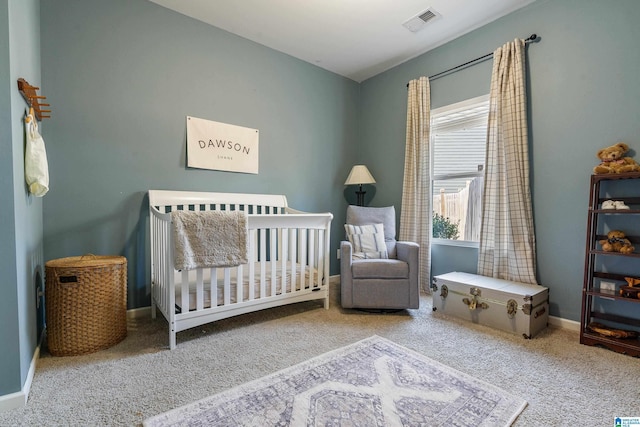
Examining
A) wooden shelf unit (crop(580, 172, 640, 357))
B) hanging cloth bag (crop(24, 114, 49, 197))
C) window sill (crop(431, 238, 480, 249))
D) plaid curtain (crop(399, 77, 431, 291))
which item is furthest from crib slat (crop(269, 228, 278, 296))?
wooden shelf unit (crop(580, 172, 640, 357))

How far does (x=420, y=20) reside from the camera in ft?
8.30

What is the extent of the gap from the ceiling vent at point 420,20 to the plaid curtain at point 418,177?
0.53 meters

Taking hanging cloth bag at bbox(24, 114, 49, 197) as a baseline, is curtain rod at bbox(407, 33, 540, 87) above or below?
above

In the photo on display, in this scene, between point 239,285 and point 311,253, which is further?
point 311,253

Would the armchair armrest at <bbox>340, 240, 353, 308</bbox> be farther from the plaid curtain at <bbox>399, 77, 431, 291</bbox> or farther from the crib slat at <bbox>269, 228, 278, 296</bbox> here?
the plaid curtain at <bbox>399, 77, 431, 291</bbox>

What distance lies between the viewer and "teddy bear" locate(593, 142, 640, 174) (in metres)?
1.81

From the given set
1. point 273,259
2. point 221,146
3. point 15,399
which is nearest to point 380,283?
point 273,259

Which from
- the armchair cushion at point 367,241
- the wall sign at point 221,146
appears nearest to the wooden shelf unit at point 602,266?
the armchair cushion at point 367,241

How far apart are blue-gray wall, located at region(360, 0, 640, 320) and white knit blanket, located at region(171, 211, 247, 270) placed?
2306mm

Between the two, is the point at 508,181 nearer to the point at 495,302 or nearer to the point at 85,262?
the point at 495,302

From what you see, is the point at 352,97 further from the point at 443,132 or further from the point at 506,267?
the point at 506,267

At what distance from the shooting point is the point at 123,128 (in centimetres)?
223

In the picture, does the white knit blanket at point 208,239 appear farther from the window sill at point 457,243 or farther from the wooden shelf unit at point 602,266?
the wooden shelf unit at point 602,266

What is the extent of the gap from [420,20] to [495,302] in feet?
7.85
